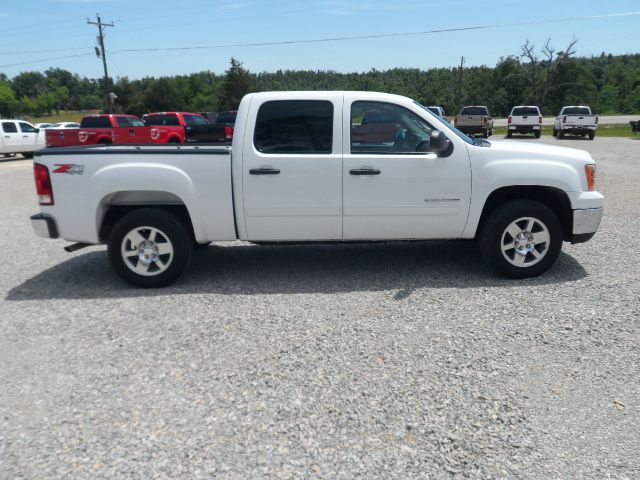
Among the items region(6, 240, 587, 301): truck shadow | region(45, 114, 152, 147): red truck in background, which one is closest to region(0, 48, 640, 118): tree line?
region(45, 114, 152, 147): red truck in background

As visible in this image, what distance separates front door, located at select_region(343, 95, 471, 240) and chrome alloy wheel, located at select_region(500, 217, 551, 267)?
528mm

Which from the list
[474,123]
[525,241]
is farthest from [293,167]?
[474,123]

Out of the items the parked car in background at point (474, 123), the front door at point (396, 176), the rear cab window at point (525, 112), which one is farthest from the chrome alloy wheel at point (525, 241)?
the rear cab window at point (525, 112)

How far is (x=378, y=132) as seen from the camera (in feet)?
17.0

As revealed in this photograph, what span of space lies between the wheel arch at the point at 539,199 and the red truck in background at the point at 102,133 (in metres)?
16.3

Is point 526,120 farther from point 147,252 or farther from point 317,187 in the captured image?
point 147,252

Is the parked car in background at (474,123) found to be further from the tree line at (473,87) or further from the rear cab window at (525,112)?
the tree line at (473,87)

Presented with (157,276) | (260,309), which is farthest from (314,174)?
(157,276)

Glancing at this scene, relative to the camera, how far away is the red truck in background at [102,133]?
63.3ft

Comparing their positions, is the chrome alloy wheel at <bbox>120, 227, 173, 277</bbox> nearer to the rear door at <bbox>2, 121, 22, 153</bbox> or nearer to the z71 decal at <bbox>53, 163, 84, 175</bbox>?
the z71 decal at <bbox>53, 163, 84, 175</bbox>

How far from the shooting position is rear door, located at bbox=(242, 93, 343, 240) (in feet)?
16.5

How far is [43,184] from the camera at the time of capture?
5.04 metres

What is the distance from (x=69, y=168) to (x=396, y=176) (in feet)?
10.6

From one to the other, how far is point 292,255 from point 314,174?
1.71 metres
